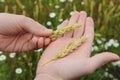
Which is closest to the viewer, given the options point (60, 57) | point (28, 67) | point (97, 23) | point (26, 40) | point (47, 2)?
point (60, 57)

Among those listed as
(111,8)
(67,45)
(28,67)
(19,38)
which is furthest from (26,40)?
(111,8)

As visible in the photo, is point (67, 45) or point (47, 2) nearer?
point (67, 45)

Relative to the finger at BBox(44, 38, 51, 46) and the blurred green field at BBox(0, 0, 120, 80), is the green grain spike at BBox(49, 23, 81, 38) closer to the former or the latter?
the finger at BBox(44, 38, 51, 46)

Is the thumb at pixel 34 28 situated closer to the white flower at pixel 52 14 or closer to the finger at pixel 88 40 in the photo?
the finger at pixel 88 40

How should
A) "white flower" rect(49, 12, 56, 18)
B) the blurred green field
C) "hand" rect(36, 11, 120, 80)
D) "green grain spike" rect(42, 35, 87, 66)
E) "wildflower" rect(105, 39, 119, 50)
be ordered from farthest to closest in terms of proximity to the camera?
"white flower" rect(49, 12, 56, 18) → "wildflower" rect(105, 39, 119, 50) → the blurred green field → "green grain spike" rect(42, 35, 87, 66) → "hand" rect(36, 11, 120, 80)

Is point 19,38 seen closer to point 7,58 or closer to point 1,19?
point 1,19

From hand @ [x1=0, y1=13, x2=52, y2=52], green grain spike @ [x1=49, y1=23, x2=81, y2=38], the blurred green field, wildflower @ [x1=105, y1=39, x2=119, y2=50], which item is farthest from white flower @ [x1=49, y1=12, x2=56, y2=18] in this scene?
green grain spike @ [x1=49, y1=23, x2=81, y2=38]

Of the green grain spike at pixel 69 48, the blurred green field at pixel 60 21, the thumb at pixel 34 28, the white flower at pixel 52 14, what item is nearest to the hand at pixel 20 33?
the thumb at pixel 34 28
